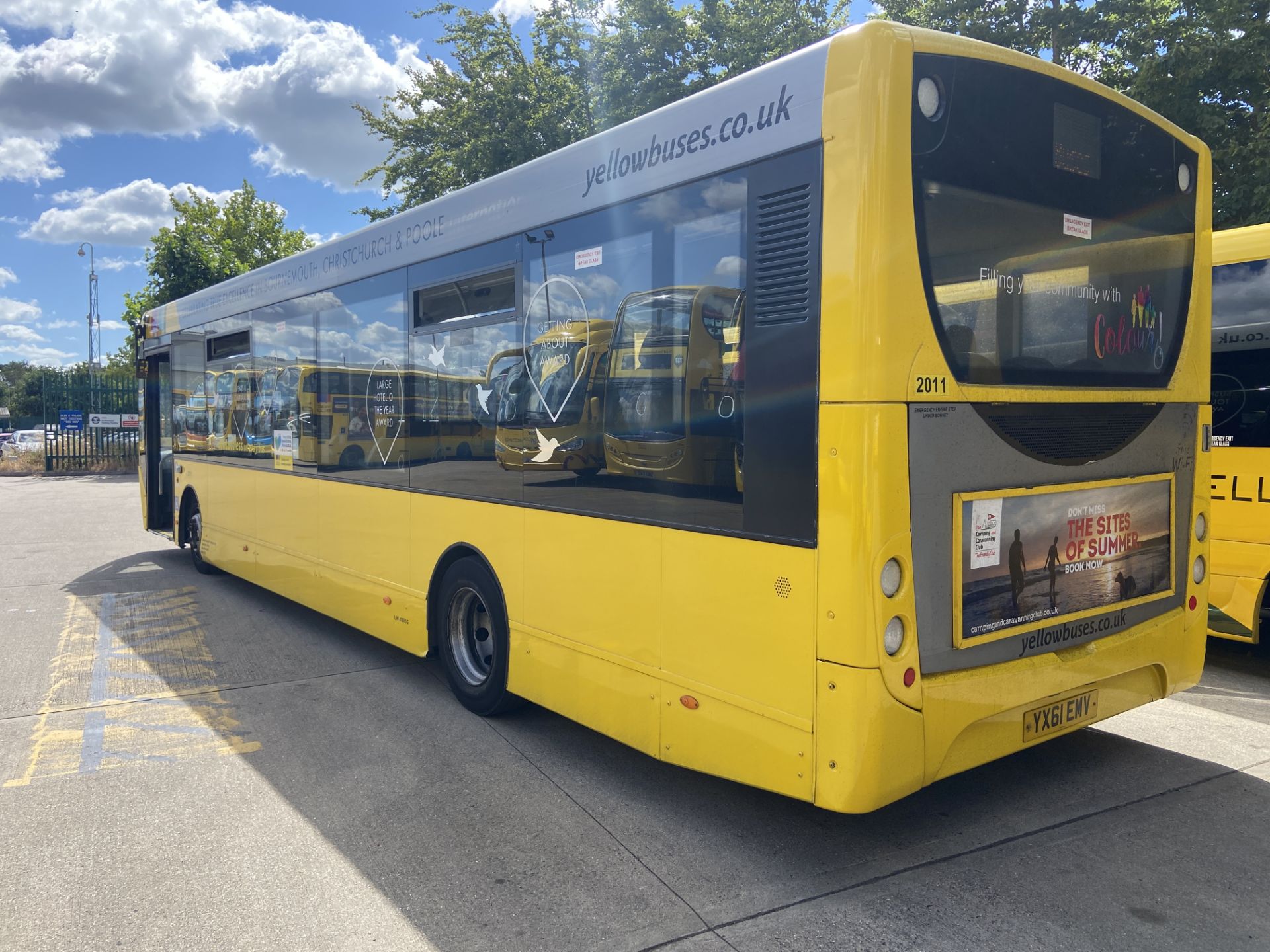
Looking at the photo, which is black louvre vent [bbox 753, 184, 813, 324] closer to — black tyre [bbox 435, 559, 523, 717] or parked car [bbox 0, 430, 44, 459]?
black tyre [bbox 435, 559, 523, 717]

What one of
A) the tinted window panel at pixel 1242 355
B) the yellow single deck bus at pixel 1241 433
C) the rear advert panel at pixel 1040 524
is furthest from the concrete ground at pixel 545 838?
the tinted window panel at pixel 1242 355

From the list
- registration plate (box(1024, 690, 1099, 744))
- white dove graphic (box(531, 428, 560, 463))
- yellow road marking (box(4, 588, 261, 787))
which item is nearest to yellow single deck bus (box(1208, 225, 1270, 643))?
registration plate (box(1024, 690, 1099, 744))

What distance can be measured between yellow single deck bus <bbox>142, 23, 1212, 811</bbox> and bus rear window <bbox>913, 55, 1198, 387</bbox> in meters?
0.02

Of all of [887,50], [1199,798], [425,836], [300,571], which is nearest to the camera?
[887,50]

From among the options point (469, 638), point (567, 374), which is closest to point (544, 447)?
point (567, 374)

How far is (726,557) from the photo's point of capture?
3.61m

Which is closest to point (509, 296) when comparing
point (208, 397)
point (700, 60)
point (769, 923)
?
point (769, 923)

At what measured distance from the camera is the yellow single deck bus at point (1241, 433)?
6.17 m

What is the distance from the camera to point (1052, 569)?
371 centimetres

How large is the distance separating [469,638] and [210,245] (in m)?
30.4

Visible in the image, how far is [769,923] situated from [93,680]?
5.38 metres

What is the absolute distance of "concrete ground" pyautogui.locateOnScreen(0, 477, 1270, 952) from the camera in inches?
126

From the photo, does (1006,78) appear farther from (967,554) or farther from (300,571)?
(300,571)

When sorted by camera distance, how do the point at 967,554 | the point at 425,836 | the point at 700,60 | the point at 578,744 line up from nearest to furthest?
1. the point at 967,554
2. the point at 425,836
3. the point at 578,744
4. the point at 700,60
